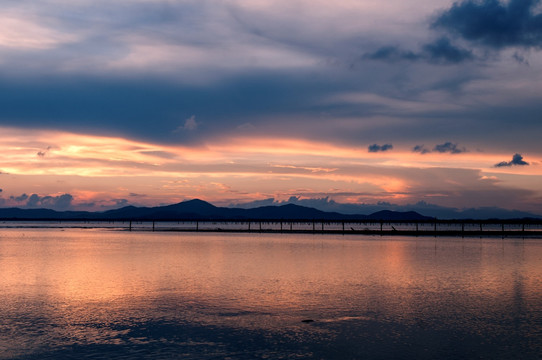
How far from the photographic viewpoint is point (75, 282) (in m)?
43.5

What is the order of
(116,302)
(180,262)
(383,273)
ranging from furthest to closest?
1. (180,262)
2. (383,273)
3. (116,302)

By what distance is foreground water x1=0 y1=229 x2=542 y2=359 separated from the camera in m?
22.4

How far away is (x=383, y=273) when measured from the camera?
171 ft

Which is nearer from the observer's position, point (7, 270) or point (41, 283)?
point (41, 283)

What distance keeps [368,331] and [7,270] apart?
41484 millimetres

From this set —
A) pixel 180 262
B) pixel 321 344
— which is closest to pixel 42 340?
pixel 321 344

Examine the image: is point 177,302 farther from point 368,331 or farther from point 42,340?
point 368,331

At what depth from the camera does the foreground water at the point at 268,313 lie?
2244cm

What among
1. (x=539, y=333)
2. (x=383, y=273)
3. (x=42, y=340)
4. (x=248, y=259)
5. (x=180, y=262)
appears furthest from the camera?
(x=248, y=259)

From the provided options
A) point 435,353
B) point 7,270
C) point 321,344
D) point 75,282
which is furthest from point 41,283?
point 435,353

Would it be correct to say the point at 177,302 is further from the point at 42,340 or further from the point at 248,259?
the point at 248,259

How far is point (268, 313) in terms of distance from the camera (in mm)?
29953

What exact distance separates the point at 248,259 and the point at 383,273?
20.8 m

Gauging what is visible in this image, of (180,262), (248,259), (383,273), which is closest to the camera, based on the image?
(383,273)
